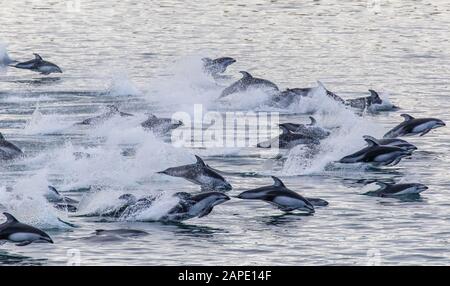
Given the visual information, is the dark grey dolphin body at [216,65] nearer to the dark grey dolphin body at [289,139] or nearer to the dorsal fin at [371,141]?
the dark grey dolphin body at [289,139]

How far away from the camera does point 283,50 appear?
49.8m

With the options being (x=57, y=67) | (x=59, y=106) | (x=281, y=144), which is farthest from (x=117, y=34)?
(x=281, y=144)

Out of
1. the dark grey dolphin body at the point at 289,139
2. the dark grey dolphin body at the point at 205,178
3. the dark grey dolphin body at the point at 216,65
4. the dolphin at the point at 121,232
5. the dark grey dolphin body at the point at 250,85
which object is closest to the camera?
the dolphin at the point at 121,232

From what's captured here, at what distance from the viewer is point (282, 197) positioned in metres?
24.9

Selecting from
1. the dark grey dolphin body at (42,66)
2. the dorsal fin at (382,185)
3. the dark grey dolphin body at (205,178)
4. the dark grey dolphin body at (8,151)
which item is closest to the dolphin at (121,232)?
the dark grey dolphin body at (205,178)

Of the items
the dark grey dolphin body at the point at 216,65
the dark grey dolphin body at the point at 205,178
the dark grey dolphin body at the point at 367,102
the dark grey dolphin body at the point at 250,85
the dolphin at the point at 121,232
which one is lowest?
the dolphin at the point at 121,232

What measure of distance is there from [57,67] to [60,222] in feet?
64.7

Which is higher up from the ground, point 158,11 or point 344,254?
point 158,11

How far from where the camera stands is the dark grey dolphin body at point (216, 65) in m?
43.3

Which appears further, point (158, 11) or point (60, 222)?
point (158, 11)

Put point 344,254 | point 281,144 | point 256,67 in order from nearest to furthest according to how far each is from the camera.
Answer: point 344,254, point 281,144, point 256,67

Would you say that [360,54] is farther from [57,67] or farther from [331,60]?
[57,67]

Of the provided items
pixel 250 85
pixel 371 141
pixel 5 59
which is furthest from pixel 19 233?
pixel 5 59

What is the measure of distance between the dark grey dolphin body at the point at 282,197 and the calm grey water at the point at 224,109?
0.86 ft
